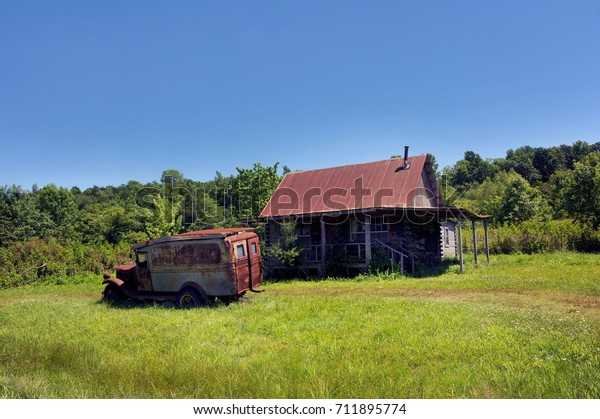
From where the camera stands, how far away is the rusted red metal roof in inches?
844

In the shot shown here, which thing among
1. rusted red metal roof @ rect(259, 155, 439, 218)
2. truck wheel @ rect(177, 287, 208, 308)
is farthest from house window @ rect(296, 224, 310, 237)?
truck wheel @ rect(177, 287, 208, 308)

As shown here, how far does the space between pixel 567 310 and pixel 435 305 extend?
2.86 meters

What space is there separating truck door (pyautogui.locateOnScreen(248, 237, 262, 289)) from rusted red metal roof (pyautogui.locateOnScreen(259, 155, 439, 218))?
778 cm

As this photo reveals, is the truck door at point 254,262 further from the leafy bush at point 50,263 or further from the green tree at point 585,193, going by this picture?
the green tree at point 585,193

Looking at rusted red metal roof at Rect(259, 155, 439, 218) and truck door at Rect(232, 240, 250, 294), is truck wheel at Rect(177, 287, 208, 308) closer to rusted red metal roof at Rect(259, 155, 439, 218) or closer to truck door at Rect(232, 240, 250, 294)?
truck door at Rect(232, 240, 250, 294)

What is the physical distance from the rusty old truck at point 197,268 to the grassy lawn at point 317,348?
0.60 m

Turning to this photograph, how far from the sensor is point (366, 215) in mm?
19594

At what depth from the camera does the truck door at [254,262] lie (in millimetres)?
12680

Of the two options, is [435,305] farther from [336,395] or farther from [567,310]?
[336,395]

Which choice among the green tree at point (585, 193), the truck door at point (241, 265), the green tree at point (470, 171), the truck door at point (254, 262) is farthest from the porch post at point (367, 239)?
the green tree at point (470, 171)

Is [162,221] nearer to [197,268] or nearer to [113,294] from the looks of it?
[113,294]

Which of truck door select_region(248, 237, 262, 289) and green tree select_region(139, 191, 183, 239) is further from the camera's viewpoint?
green tree select_region(139, 191, 183, 239)

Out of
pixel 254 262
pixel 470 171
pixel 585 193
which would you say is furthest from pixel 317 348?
pixel 470 171
